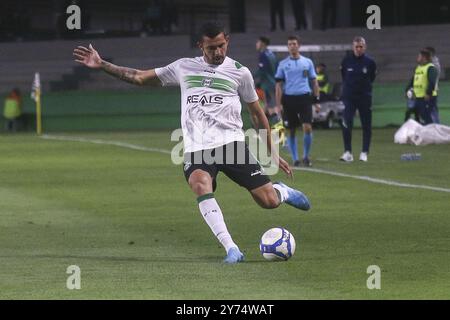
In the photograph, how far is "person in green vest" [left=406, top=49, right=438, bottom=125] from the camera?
3028cm

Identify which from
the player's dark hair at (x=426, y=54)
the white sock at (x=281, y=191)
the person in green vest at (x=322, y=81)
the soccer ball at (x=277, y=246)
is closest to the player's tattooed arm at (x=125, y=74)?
the white sock at (x=281, y=191)

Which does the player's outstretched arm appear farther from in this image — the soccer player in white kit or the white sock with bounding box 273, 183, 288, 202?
the white sock with bounding box 273, 183, 288, 202

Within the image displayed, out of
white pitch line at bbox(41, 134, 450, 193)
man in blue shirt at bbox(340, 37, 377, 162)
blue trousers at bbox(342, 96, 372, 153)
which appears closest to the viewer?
white pitch line at bbox(41, 134, 450, 193)

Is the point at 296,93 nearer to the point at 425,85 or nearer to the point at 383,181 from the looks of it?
the point at 383,181

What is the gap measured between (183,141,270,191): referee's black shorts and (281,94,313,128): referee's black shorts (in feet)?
37.9

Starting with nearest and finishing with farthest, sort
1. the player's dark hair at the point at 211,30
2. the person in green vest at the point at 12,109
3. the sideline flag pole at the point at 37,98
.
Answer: the player's dark hair at the point at 211,30, the sideline flag pole at the point at 37,98, the person in green vest at the point at 12,109

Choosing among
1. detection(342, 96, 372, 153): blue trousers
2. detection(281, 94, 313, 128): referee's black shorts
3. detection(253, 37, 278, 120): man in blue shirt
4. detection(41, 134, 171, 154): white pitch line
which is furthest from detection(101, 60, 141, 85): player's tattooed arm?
detection(253, 37, 278, 120): man in blue shirt

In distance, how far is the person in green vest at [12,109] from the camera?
141 ft

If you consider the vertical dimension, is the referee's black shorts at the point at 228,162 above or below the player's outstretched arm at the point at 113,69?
below

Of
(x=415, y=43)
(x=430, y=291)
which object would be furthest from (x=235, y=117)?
(x=415, y=43)

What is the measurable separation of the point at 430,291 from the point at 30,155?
19.5 meters

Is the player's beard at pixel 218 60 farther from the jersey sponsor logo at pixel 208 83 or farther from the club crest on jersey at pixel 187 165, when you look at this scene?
the club crest on jersey at pixel 187 165

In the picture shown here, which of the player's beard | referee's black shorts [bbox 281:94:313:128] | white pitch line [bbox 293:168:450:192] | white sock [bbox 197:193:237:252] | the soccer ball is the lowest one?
white pitch line [bbox 293:168:450:192]

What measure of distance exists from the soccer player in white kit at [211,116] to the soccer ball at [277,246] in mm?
324
